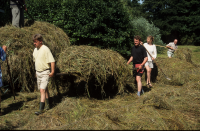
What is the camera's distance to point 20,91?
598 cm

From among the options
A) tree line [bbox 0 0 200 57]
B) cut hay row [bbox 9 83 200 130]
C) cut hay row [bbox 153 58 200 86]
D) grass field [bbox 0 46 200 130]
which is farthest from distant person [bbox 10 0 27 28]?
cut hay row [bbox 153 58 200 86]

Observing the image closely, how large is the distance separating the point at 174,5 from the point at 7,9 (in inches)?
1139

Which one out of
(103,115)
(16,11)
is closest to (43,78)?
(103,115)

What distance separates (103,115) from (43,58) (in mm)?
1838

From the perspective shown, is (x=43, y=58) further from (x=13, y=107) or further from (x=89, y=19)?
(x=89, y=19)

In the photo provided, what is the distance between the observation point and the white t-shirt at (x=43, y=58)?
4328 mm

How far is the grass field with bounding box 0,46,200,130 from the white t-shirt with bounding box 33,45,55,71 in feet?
3.21

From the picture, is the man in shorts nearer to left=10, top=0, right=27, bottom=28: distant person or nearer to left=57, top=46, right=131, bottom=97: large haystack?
left=57, top=46, right=131, bottom=97: large haystack

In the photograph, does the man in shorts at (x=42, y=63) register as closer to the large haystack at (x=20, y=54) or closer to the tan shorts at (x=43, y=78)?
the tan shorts at (x=43, y=78)

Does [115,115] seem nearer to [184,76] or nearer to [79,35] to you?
[184,76]

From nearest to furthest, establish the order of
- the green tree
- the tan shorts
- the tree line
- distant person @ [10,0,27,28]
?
the tan shorts
distant person @ [10,0,27,28]
the tree line
the green tree

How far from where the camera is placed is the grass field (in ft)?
12.2

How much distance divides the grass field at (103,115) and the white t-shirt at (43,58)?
0.98 m

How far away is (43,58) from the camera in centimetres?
435
